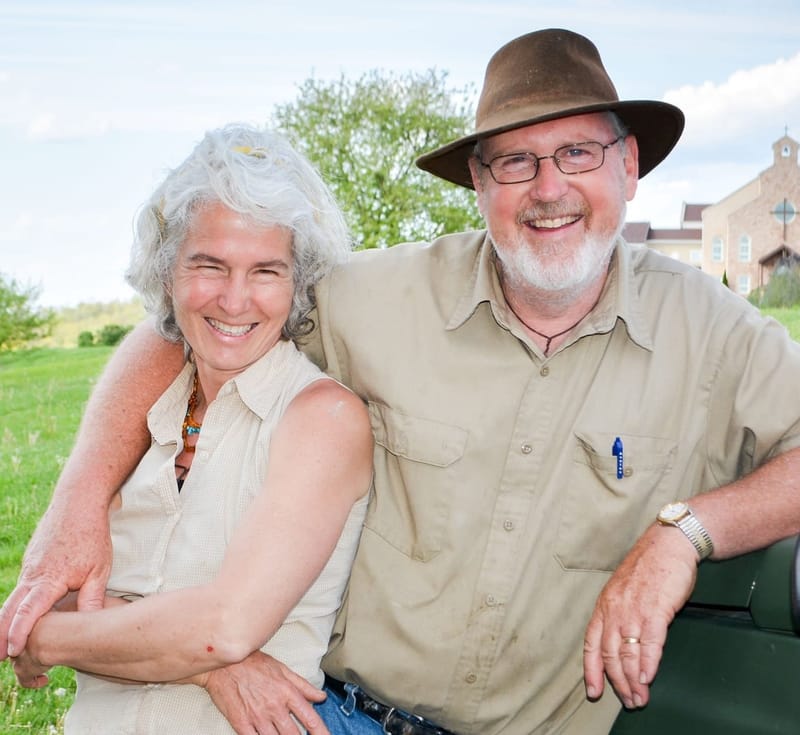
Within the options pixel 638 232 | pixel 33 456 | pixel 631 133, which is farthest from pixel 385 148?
pixel 638 232

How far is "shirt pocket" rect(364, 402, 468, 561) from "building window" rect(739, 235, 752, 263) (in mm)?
38012

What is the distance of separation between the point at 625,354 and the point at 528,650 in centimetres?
78

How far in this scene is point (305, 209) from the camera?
243 cm

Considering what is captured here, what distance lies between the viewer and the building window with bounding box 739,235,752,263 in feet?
125

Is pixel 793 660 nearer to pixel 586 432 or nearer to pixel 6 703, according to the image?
pixel 586 432

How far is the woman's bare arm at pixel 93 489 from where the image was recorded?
2.31m

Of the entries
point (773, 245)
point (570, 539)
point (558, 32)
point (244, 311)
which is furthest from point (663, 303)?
point (773, 245)

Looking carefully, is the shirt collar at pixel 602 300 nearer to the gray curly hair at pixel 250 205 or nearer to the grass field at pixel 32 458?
the gray curly hair at pixel 250 205

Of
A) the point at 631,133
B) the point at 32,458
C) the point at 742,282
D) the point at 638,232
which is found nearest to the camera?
the point at 631,133

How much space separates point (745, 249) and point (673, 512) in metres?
38.6

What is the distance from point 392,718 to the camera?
2.50 metres

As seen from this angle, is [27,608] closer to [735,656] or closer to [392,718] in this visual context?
[392,718]

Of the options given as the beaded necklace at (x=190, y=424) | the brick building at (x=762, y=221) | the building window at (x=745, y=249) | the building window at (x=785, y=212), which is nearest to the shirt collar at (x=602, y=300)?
the beaded necklace at (x=190, y=424)

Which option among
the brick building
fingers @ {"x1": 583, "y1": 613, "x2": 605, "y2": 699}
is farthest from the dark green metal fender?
the brick building
